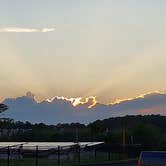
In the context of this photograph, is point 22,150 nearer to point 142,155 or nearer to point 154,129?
point 154,129

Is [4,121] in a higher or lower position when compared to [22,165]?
higher

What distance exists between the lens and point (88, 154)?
67.4 metres

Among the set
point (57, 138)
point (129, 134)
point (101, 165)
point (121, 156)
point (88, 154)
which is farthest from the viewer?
point (57, 138)

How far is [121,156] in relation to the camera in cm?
6209

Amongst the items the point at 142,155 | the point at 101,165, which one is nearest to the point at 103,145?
the point at 101,165

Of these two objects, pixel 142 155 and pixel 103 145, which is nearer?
pixel 142 155

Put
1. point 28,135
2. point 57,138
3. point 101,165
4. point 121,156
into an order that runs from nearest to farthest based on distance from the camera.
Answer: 1. point 101,165
2. point 121,156
3. point 57,138
4. point 28,135

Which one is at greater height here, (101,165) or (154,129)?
(154,129)

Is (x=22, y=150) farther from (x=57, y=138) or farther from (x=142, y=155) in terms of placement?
(x=142, y=155)

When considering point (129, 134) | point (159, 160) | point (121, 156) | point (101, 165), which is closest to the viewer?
point (159, 160)

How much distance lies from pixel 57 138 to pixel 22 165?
164 feet

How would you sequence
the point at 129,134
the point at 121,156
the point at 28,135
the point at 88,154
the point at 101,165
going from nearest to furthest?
the point at 101,165, the point at 121,156, the point at 88,154, the point at 129,134, the point at 28,135

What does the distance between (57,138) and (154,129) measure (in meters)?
29.0

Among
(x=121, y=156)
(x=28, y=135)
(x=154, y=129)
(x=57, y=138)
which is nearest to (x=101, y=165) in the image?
(x=121, y=156)
